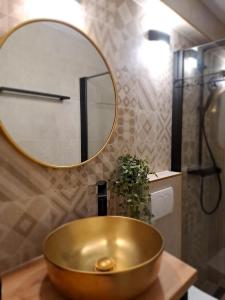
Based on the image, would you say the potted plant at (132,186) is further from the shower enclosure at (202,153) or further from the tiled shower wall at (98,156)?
the shower enclosure at (202,153)

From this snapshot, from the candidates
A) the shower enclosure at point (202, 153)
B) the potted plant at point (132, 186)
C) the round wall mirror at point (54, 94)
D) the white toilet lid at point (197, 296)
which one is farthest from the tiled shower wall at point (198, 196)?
the round wall mirror at point (54, 94)

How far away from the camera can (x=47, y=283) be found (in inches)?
31.2

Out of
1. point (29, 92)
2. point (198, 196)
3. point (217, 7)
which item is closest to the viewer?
point (29, 92)

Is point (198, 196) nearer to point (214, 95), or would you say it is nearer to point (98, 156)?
point (214, 95)

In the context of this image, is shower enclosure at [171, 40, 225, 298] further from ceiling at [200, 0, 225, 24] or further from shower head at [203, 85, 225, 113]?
ceiling at [200, 0, 225, 24]

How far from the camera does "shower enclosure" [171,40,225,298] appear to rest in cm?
185

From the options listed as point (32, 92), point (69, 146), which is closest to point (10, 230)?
point (69, 146)

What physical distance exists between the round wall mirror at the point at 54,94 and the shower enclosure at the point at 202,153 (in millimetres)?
866

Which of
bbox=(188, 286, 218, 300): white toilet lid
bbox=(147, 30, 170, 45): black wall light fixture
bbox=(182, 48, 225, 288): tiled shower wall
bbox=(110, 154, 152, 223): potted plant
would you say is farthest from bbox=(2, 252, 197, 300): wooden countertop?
bbox=(147, 30, 170, 45): black wall light fixture

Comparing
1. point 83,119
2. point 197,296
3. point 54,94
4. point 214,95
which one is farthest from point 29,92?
point 214,95

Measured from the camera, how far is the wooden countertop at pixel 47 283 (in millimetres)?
726

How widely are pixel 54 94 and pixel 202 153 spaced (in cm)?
162

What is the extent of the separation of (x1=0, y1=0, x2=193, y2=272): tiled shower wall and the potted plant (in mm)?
83

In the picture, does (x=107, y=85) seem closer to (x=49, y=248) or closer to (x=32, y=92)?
(x=32, y=92)
